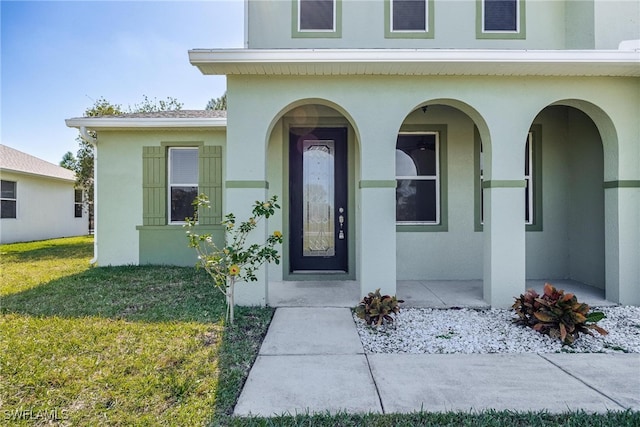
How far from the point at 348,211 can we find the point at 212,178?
9.94 ft

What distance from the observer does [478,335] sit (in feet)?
12.0

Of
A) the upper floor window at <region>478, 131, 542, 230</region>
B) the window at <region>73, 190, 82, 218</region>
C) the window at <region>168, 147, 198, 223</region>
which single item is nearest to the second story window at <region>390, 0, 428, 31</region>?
the upper floor window at <region>478, 131, 542, 230</region>

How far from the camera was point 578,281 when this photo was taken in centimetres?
571

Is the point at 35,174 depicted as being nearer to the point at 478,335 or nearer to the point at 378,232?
the point at 378,232

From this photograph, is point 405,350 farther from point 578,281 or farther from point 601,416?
point 578,281

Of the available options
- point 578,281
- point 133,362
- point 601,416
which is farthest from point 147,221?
point 578,281

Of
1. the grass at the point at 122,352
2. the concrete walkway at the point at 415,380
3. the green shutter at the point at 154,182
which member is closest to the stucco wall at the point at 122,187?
the green shutter at the point at 154,182

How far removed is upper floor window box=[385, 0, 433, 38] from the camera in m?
5.52

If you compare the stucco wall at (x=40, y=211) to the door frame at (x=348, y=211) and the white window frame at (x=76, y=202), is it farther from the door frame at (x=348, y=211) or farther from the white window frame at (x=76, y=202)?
the door frame at (x=348, y=211)

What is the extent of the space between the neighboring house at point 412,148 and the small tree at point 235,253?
313 mm

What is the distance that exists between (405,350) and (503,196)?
8.32 feet

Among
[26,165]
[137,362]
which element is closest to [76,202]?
[26,165]

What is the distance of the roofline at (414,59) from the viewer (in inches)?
161

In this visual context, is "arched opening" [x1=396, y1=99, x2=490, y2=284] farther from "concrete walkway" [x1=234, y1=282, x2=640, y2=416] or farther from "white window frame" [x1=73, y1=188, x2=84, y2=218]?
"white window frame" [x1=73, y1=188, x2=84, y2=218]
